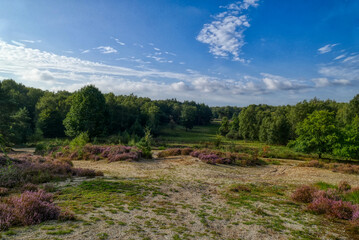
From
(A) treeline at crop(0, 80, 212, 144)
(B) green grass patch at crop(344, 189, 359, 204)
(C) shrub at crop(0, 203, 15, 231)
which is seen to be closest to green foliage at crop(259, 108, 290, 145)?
(A) treeline at crop(0, 80, 212, 144)

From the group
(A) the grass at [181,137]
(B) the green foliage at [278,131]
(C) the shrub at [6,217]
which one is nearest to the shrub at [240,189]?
(C) the shrub at [6,217]

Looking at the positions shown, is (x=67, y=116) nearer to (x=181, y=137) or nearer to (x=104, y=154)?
(x=104, y=154)

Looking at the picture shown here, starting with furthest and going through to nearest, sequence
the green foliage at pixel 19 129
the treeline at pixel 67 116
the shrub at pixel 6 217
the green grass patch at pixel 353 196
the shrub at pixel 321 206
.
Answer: the green foliage at pixel 19 129, the treeline at pixel 67 116, the green grass patch at pixel 353 196, the shrub at pixel 321 206, the shrub at pixel 6 217

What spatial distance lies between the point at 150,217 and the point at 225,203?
175 inches

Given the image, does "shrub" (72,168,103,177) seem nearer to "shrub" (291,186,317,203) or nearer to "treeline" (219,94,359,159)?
"shrub" (291,186,317,203)

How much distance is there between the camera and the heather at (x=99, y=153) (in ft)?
71.8

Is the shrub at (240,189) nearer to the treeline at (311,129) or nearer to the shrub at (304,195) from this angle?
the shrub at (304,195)

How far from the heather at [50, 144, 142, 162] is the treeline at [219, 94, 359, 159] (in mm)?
24294

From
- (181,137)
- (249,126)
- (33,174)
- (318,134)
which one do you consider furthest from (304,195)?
(249,126)

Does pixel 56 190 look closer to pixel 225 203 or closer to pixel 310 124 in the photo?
pixel 225 203

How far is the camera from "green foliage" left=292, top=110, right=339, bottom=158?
26.9m

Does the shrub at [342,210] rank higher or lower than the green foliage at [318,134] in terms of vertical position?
lower

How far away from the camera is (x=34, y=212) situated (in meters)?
6.18

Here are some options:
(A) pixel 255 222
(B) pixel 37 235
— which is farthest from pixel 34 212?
(A) pixel 255 222
